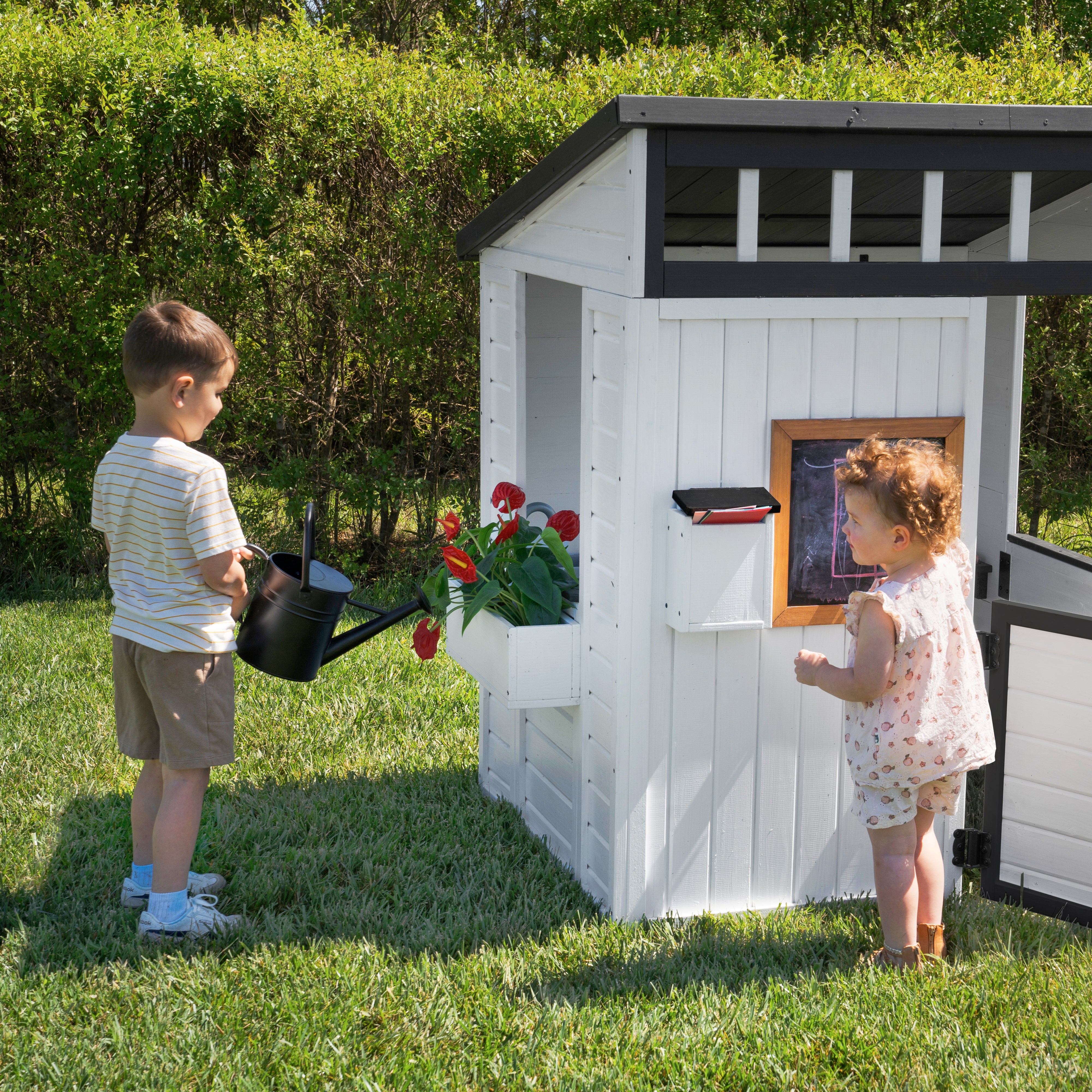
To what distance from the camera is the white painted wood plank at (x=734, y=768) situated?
329cm

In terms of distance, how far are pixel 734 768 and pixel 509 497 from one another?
1.09 metres

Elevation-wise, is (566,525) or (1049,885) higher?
(566,525)

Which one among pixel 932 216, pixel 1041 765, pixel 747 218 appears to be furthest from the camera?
pixel 1041 765

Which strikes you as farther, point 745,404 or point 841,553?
point 841,553

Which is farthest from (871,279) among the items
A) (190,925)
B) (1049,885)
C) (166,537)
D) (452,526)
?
(190,925)

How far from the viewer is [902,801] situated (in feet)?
9.87

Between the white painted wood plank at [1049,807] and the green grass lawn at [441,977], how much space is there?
275 mm

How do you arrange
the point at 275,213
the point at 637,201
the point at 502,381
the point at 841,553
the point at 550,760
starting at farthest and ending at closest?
1. the point at 275,213
2. the point at 502,381
3. the point at 550,760
4. the point at 841,553
5. the point at 637,201

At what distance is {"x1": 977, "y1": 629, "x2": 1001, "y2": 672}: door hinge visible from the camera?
3.46 meters

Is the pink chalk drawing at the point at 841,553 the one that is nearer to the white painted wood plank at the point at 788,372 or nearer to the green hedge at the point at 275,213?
the white painted wood plank at the point at 788,372

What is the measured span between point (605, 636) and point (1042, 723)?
1270mm

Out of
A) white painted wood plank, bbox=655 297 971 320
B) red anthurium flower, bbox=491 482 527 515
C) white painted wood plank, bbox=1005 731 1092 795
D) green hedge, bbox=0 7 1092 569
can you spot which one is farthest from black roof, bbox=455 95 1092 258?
green hedge, bbox=0 7 1092 569

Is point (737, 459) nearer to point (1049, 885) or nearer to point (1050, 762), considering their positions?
point (1050, 762)

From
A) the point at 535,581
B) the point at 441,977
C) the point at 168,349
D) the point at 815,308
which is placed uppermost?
the point at 815,308
